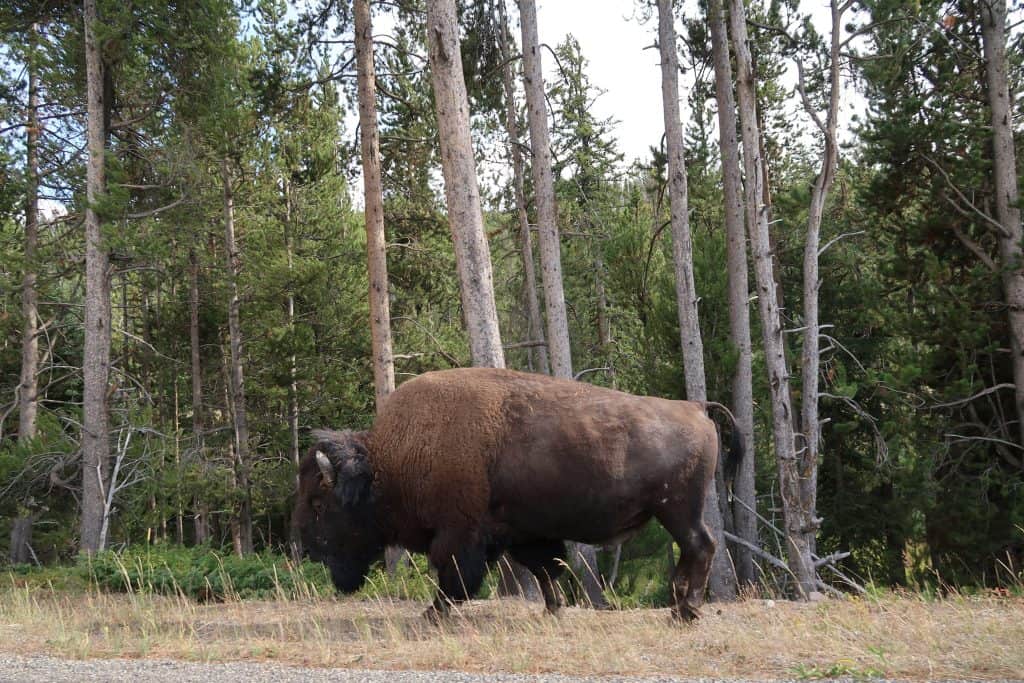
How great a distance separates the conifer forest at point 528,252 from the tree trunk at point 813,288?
6cm

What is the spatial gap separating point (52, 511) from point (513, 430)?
1860 centimetres

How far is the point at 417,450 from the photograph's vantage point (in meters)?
7.43

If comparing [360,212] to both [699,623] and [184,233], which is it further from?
[699,623]

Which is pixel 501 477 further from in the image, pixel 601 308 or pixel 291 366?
pixel 601 308

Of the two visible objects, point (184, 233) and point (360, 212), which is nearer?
point (184, 233)

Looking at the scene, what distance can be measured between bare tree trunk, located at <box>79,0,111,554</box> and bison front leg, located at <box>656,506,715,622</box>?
1031 centimetres

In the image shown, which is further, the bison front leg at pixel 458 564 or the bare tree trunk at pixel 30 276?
the bare tree trunk at pixel 30 276

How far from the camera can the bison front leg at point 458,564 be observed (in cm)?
711

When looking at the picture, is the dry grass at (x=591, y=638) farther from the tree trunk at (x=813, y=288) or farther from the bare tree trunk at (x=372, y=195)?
the bare tree trunk at (x=372, y=195)

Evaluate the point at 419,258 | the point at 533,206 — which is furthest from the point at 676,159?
the point at 419,258

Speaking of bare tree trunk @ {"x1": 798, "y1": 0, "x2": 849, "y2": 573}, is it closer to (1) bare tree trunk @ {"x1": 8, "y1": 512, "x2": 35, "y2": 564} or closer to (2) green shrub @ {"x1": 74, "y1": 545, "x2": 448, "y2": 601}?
(2) green shrub @ {"x1": 74, "y1": 545, "x2": 448, "y2": 601}

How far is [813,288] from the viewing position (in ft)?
45.5

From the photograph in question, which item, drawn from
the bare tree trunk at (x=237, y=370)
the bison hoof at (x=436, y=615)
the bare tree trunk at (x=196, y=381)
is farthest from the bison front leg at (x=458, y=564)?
the bare tree trunk at (x=237, y=370)

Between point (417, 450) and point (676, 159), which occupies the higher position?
point (676, 159)
